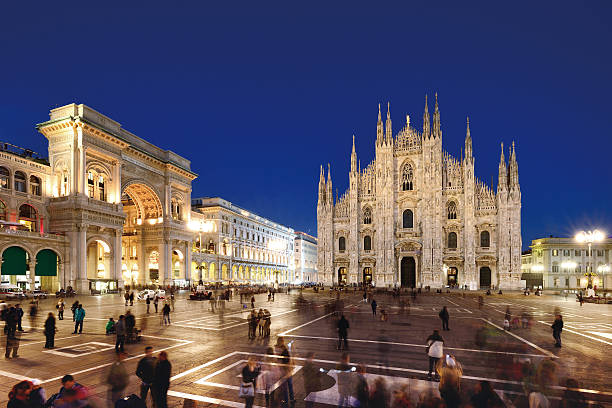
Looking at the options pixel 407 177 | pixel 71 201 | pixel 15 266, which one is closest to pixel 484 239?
pixel 407 177

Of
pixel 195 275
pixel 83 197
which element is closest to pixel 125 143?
pixel 83 197

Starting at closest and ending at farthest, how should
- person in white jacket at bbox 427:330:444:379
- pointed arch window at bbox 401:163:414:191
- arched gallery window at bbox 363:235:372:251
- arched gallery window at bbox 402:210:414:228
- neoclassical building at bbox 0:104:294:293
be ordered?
person in white jacket at bbox 427:330:444:379
neoclassical building at bbox 0:104:294:293
arched gallery window at bbox 402:210:414:228
pointed arch window at bbox 401:163:414:191
arched gallery window at bbox 363:235:372:251

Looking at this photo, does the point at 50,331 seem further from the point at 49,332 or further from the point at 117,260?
the point at 117,260

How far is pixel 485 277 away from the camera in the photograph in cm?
5916

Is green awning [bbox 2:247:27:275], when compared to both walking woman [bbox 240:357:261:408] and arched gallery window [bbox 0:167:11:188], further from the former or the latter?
walking woman [bbox 240:357:261:408]

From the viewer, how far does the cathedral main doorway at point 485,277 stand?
193 ft

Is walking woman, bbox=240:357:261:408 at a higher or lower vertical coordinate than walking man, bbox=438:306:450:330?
higher

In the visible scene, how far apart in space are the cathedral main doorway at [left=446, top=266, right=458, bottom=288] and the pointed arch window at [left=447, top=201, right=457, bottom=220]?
819 cm

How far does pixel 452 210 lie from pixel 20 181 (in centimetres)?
5938

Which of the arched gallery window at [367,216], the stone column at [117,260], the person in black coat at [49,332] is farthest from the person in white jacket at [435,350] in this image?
the arched gallery window at [367,216]

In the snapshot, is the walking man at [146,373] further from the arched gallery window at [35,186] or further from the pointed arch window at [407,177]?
the pointed arch window at [407,177]

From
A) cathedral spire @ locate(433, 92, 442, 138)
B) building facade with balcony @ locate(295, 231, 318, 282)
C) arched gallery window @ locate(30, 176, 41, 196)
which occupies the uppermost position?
cathedral spire @ locate(433, 92, 442, 138)

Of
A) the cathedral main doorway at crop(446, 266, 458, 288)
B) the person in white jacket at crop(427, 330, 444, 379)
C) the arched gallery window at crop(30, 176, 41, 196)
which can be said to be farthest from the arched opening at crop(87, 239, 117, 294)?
the cathedral main doorway at crop(446, 266, 458, 288)

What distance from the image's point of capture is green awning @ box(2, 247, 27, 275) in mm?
36656
